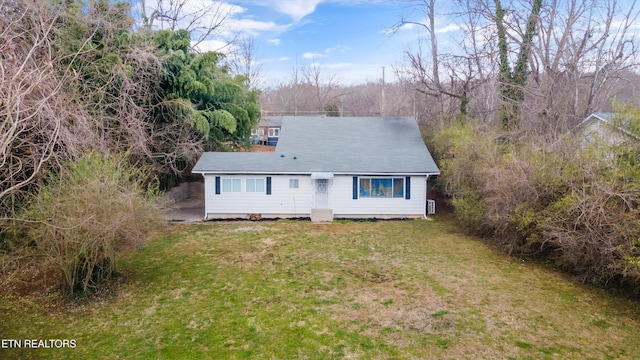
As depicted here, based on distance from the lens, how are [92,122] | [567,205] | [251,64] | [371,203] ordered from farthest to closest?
[251,64], [371,203], [92,122], [567,205]

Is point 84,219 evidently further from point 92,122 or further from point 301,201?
point 301,201

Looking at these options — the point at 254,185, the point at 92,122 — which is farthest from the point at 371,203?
the point at 92,122

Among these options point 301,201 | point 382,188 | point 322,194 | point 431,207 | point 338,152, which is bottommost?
point 431,207

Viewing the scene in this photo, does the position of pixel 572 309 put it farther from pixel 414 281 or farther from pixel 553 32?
pixel 553 32

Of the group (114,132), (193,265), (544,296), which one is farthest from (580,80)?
(114,132)

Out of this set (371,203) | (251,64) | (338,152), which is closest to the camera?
(371,203)

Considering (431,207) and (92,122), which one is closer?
(92,122)
